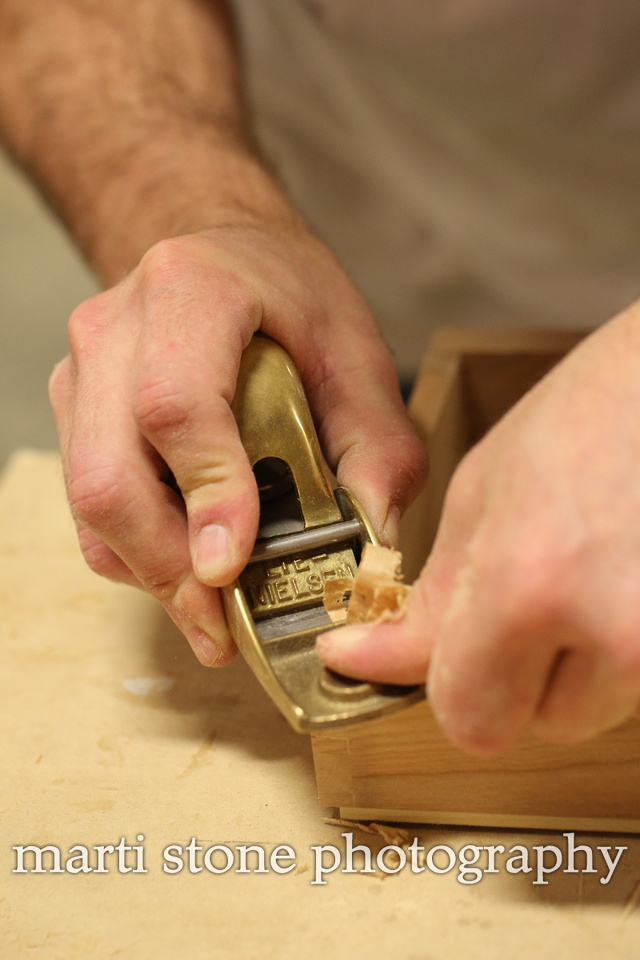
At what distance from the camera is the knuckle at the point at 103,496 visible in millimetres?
683

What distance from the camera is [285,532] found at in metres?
0.69

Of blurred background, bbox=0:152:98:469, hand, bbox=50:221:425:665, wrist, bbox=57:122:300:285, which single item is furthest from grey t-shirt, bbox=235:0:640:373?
blurred background, bbox=0:152:98:469

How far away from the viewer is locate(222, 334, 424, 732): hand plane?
0.61 metres

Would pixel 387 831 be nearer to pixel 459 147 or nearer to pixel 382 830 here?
pixel 382 830

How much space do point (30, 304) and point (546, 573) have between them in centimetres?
267

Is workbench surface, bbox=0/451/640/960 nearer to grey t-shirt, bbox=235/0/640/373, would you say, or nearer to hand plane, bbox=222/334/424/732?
hand plane, bbox=222/334/424/732

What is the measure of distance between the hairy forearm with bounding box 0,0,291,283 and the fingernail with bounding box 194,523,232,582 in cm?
50

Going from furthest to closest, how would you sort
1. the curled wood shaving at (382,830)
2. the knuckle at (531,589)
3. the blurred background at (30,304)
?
the blurred background at (30,304) → the curled wood shaving at (382,830) → the knuckle at (531,589)

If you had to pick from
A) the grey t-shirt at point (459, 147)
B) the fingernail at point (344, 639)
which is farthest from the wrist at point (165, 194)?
the fingernail at point (344, 639)

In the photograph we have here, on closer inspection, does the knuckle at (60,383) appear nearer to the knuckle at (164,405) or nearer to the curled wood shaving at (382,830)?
the knuckle at (164,405)

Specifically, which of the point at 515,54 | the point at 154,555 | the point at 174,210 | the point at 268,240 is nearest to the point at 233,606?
the point at 154,555

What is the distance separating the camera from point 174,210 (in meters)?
1.01

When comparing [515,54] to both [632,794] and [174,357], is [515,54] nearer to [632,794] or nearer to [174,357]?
[174,357]

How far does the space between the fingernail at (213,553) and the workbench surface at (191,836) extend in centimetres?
19
